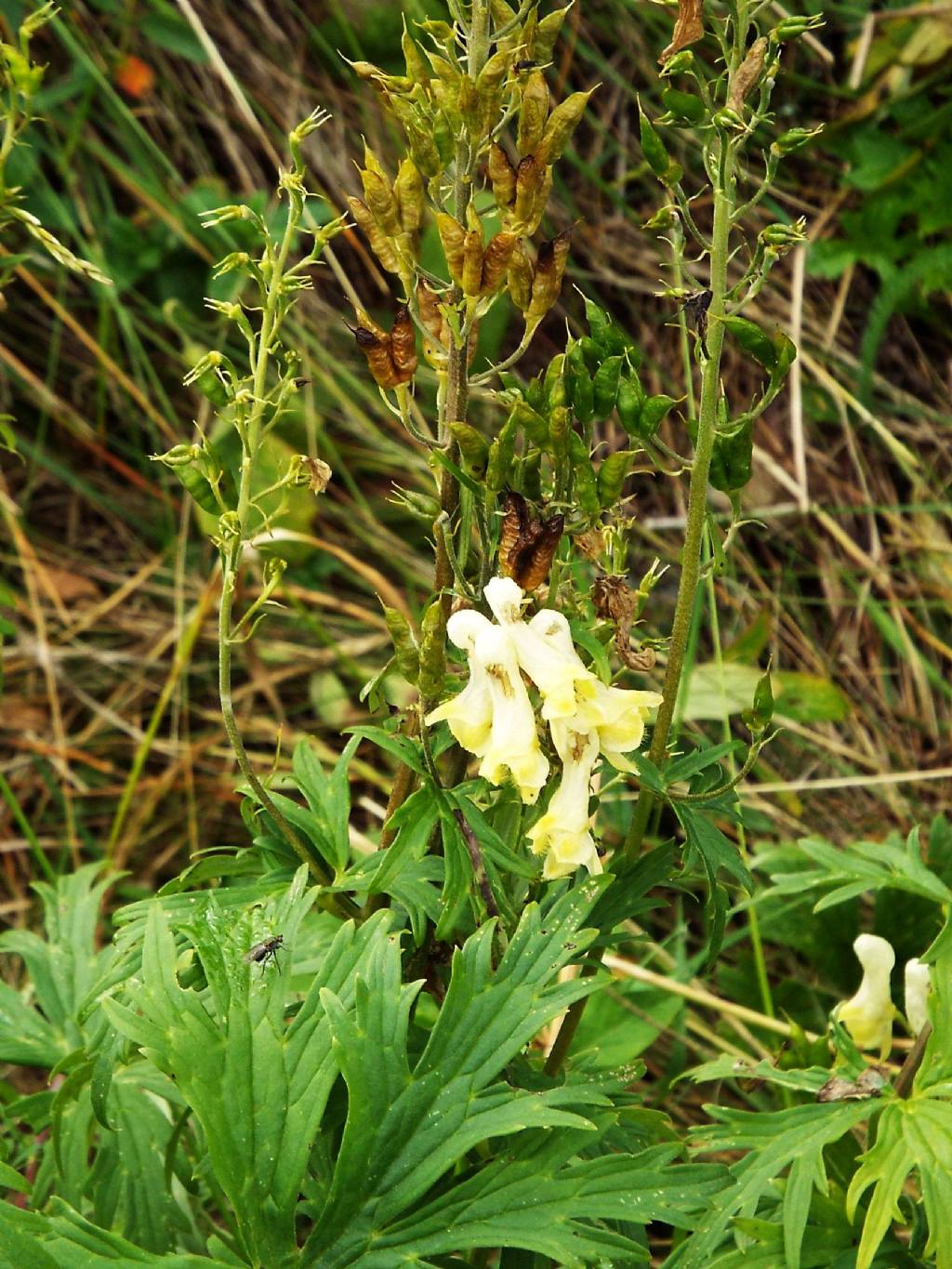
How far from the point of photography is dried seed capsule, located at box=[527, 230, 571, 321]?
124 cm

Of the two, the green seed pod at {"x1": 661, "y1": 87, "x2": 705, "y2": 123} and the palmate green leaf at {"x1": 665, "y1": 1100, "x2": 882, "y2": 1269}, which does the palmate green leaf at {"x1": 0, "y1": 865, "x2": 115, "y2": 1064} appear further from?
the green seed pod at {"x1": 661, "y1": 87, "x2": 705, "y2": 123}

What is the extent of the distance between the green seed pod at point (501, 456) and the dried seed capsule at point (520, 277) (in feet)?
0.42

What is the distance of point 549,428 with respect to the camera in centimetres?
121

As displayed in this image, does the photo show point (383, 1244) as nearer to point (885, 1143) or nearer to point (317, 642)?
point (885, 1143)

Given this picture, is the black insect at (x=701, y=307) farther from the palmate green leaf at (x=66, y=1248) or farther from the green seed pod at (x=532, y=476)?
the palmate green leaf at (x=66, y=1248)

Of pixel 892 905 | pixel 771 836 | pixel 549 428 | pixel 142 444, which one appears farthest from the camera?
pixel 142 444

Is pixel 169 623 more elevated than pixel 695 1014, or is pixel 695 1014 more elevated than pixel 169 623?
pixel 169 623

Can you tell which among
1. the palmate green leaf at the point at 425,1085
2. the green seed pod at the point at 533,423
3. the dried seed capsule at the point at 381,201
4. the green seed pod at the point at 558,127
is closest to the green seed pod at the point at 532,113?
the green seed pod at the point at 558,127

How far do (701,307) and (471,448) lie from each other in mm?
258

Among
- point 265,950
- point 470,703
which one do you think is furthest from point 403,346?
point 265,950

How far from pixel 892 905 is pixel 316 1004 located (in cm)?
120

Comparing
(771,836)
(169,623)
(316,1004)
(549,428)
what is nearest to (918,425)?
(771,836)

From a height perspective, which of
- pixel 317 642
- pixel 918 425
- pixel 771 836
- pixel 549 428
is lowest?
pixel 771 836

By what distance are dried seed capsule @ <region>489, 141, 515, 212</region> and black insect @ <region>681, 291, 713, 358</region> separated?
0.60 ft
